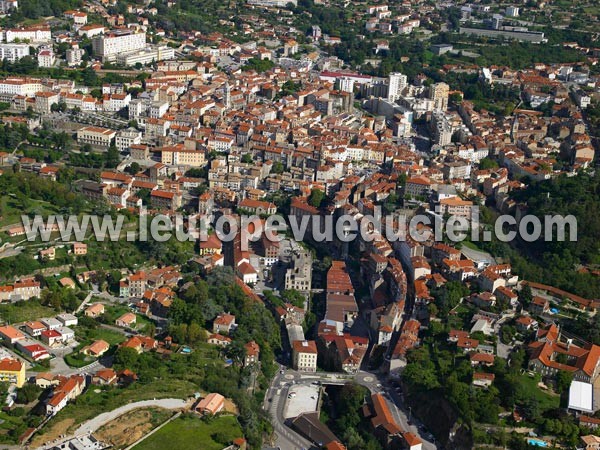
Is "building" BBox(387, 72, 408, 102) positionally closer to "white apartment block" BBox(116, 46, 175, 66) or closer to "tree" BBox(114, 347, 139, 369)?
"white apartment block" BBox(116, 46, 175, 66)

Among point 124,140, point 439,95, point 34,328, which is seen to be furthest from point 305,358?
point 439,95

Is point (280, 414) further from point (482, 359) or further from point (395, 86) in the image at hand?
point (395, 86)

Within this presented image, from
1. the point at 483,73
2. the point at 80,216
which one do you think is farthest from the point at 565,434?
the point at 483,73

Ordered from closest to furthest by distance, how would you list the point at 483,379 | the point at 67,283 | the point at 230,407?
1. the point at 230,407
2. the point at 483,379
3. the point at 67,283

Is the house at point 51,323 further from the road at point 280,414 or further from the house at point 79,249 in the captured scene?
the road at point 280,414

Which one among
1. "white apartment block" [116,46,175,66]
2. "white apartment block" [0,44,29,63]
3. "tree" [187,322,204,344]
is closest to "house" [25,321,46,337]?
"tree" [187,322,204,344]

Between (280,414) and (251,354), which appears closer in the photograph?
(280,414)

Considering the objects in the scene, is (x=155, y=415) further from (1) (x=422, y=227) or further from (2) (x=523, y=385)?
(1) (x=422, y=227)
